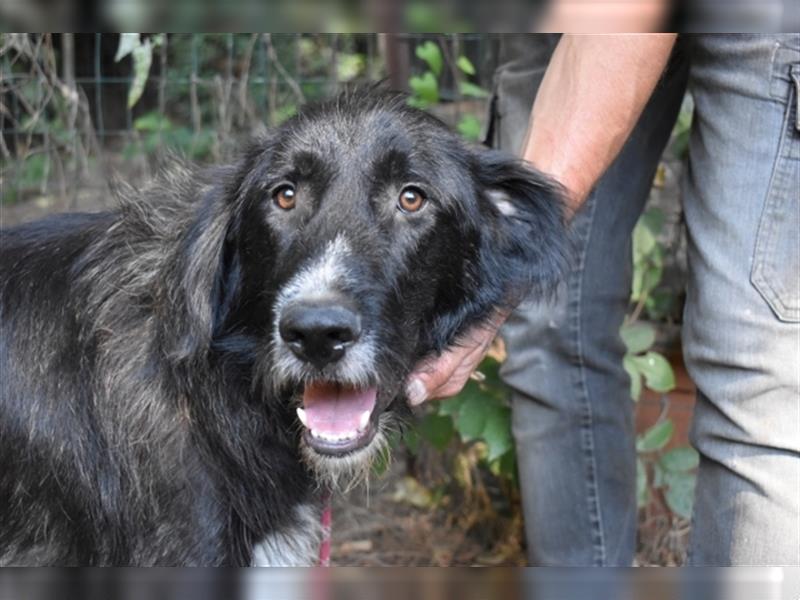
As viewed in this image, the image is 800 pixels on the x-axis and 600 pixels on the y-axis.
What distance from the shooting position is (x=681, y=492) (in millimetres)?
3852

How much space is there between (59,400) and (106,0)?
178 cm

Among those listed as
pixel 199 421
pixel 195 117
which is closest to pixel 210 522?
pixel 199 421

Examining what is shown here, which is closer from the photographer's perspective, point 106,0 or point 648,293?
point 106,0

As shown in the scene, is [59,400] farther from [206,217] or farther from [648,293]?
[648,293]

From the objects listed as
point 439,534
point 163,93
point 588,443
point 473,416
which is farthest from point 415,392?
point 163,93

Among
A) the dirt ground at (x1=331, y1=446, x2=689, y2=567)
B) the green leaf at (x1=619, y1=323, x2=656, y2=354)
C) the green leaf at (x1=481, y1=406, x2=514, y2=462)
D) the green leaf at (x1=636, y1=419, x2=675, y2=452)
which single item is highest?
the green leaf at (x1=619, y1=323, x2=656, y2=354)

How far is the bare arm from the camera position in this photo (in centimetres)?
248

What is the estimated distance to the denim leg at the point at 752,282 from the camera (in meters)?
2.35

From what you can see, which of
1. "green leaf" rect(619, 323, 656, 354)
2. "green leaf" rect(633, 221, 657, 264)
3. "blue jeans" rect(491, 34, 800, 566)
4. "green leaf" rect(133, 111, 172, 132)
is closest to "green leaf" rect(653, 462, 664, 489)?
"green leaf" rect(619, 323, 656, 354)

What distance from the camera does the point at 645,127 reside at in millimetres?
3059

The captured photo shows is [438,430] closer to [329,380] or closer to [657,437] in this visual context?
[657,437]

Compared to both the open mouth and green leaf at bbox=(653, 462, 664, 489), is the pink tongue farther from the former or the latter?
green leaf at bbox=(653, 462, 664, 489)

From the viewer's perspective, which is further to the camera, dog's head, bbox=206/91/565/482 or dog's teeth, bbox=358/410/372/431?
dog's teeth, bbox=358/410/372/431

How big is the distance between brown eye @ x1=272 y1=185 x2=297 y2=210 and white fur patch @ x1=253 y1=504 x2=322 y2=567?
30.4 inches
